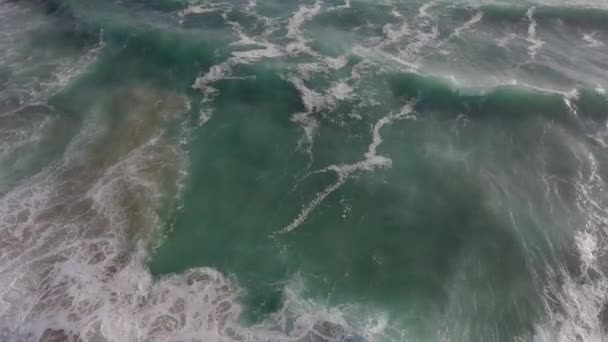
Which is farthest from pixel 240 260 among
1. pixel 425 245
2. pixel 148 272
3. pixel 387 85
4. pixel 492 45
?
pixel 492 45

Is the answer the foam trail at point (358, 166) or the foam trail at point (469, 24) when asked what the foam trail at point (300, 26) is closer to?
the foam trail at point (358, 166)

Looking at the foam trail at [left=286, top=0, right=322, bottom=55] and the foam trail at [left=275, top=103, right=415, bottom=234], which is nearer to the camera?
the foam trail at [left=275, top=103, right=415, bottom=234]

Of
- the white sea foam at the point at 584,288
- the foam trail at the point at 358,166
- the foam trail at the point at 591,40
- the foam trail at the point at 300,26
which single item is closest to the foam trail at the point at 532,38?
the foam trail at the point at 591,40

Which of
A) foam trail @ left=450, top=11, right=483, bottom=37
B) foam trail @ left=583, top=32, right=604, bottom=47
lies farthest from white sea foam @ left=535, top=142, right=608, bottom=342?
foam trail @ left=450, top=11, right=483, bottom=37

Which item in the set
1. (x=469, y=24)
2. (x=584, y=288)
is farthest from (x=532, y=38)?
(x=584, y=288)

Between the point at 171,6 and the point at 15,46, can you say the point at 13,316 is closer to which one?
the point at 15,46

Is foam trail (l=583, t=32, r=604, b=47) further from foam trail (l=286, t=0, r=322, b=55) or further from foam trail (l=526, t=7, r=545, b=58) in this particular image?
foam trail (l=286, t=0, r=322, b=55)
